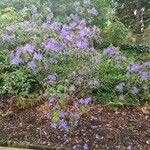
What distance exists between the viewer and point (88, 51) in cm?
723

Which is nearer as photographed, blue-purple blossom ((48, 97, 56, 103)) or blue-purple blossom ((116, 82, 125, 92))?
blue-purple blossom ((48, 97, 56, 103))

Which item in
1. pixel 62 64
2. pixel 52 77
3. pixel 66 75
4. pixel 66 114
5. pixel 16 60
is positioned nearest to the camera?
pixel 66 114

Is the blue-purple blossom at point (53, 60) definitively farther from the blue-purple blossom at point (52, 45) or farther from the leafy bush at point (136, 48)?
the leafy bush at point (136, 48)

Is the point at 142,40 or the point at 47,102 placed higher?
the point at 142,40

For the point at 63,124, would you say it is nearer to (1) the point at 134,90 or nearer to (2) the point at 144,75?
(1) the point at 134,90

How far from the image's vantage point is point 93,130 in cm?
628

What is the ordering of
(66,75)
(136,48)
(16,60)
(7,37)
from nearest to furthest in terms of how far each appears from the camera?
(16,60) < (66,75) < (7,37) < (136,48)

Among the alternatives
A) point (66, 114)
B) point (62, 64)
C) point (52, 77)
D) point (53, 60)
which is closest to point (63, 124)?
point (66, 114)

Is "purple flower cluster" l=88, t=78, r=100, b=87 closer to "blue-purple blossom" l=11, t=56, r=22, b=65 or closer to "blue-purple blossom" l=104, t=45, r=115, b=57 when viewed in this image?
"blue-purple blossom" l=104, t=45, r=115, b=57

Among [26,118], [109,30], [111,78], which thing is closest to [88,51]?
[111,78]

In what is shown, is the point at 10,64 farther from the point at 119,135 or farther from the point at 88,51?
the point at 119,135

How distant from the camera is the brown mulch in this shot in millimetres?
6016

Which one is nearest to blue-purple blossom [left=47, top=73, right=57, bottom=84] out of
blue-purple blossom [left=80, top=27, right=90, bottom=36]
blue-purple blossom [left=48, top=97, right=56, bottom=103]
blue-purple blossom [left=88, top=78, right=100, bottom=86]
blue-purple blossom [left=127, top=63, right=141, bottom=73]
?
blue-purple blossom [left=48, top=97, right=56, bottom=103]

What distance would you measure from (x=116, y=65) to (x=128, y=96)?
0.91m
